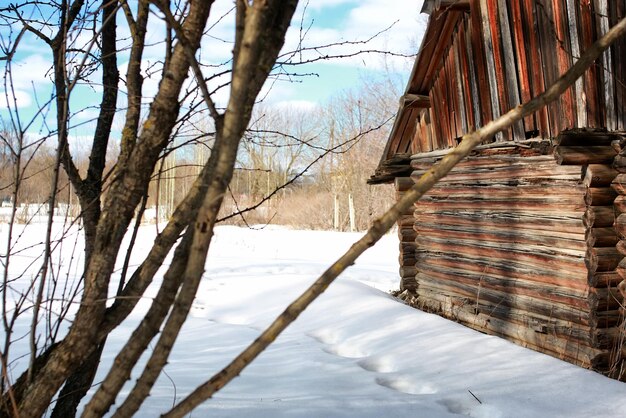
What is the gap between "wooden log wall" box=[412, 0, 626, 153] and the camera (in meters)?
5.45

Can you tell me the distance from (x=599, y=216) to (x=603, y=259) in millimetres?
404

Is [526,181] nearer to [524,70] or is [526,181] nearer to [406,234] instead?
[524,70]

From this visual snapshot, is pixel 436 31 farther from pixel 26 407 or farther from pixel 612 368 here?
pixel 26 407

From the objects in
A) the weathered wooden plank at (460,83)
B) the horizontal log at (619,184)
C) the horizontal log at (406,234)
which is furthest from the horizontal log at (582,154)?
the horizontal log at (406,234)

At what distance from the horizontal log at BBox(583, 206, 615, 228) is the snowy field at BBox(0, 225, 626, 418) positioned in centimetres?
133

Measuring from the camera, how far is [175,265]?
177cm

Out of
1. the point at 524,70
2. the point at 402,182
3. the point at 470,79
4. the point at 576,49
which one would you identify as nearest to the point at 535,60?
the point at 524,70

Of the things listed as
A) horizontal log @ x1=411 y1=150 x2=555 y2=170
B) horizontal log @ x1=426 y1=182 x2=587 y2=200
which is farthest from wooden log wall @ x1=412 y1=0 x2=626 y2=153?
horizontal log @ x1=426 y1=182 x2=587 y2=200

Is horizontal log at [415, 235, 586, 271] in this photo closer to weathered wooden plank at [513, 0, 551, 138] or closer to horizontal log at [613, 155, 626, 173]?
horizontal log at [613, 155, 626, 173]

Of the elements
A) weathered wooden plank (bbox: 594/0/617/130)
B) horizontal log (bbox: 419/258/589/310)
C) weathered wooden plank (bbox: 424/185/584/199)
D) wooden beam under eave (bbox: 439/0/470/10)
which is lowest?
horizontal log (bbox: 419/258/589/310)

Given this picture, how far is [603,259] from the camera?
5555 mm

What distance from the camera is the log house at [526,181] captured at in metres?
5.53

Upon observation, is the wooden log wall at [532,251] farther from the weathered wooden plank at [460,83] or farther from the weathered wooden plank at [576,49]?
the weathered wooden plank at [460,83]

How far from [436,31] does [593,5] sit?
2483 mm
